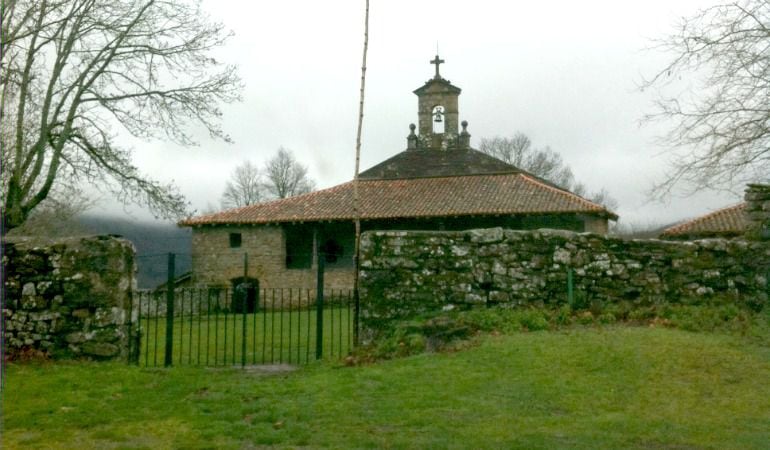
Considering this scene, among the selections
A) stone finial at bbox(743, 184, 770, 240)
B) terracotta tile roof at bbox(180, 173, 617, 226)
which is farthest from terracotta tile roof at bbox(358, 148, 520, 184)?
stone finial at bbox(743, 184, 770, 240)

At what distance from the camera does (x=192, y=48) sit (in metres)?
15.5

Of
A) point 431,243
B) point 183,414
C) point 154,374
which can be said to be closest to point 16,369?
point 154,374

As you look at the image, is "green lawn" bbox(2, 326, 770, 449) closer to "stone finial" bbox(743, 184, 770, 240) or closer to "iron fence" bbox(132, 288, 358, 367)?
"iron fence" bbox(132, 288, 358, 367)

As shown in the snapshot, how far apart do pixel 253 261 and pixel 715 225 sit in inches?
733

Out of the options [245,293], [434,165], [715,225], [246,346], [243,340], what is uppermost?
[434,165]

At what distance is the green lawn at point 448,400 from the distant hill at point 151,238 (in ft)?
9.34

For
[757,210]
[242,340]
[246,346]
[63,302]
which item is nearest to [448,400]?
[63,302]

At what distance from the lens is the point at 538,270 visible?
10680 millimetres

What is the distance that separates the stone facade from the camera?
30.5m

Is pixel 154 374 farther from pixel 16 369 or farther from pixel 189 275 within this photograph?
pixel 189 275

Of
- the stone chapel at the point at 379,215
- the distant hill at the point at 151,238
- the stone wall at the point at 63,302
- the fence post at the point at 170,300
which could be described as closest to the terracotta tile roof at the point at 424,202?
the stone chapel at the point at 379,215

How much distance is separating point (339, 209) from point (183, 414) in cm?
Result: 2320

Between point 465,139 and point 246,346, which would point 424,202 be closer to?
point 465,139

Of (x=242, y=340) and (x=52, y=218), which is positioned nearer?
(x=242, y=340)
